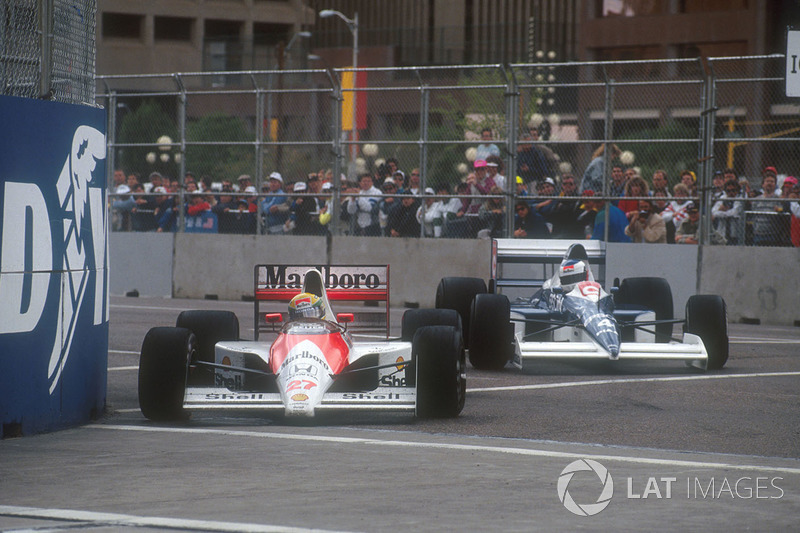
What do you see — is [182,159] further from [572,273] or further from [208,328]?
[208,328]

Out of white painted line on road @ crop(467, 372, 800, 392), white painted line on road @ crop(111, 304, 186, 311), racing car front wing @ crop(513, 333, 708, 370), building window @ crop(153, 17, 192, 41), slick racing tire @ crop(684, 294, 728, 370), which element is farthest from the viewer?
building window @ crop(153, 17, 192, 41)

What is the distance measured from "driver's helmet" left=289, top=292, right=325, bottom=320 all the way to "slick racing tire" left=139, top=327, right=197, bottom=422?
4.02 ft

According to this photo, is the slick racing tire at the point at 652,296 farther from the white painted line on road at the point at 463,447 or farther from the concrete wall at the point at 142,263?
the concrete wall at the point at 142,263

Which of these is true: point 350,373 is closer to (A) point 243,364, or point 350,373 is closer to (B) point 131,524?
(A) point 243,364

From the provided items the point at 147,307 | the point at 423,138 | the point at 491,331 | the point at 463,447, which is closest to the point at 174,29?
the point at 423,138

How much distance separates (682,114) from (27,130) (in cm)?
1364

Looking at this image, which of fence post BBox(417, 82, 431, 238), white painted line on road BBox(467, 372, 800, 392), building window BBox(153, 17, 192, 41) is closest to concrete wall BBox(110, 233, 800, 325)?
fence post BBox(417, 82, 431, 238)

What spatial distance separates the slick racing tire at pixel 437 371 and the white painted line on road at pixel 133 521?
358 cm

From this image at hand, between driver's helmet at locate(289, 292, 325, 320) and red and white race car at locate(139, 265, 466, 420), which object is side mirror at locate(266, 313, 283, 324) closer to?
red and white race car at locate(139, 265, 466, 420)

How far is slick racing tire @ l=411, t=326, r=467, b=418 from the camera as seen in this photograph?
30.9 feet

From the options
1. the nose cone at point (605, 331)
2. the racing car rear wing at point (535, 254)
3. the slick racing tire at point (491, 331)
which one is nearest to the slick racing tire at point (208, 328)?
the slick racing tire at point (491, 331)

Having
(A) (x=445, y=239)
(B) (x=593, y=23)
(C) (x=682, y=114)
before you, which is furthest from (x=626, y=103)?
(B) (x=593, y=23)

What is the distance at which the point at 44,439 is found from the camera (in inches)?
337

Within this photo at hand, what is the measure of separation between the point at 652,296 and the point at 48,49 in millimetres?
7713
